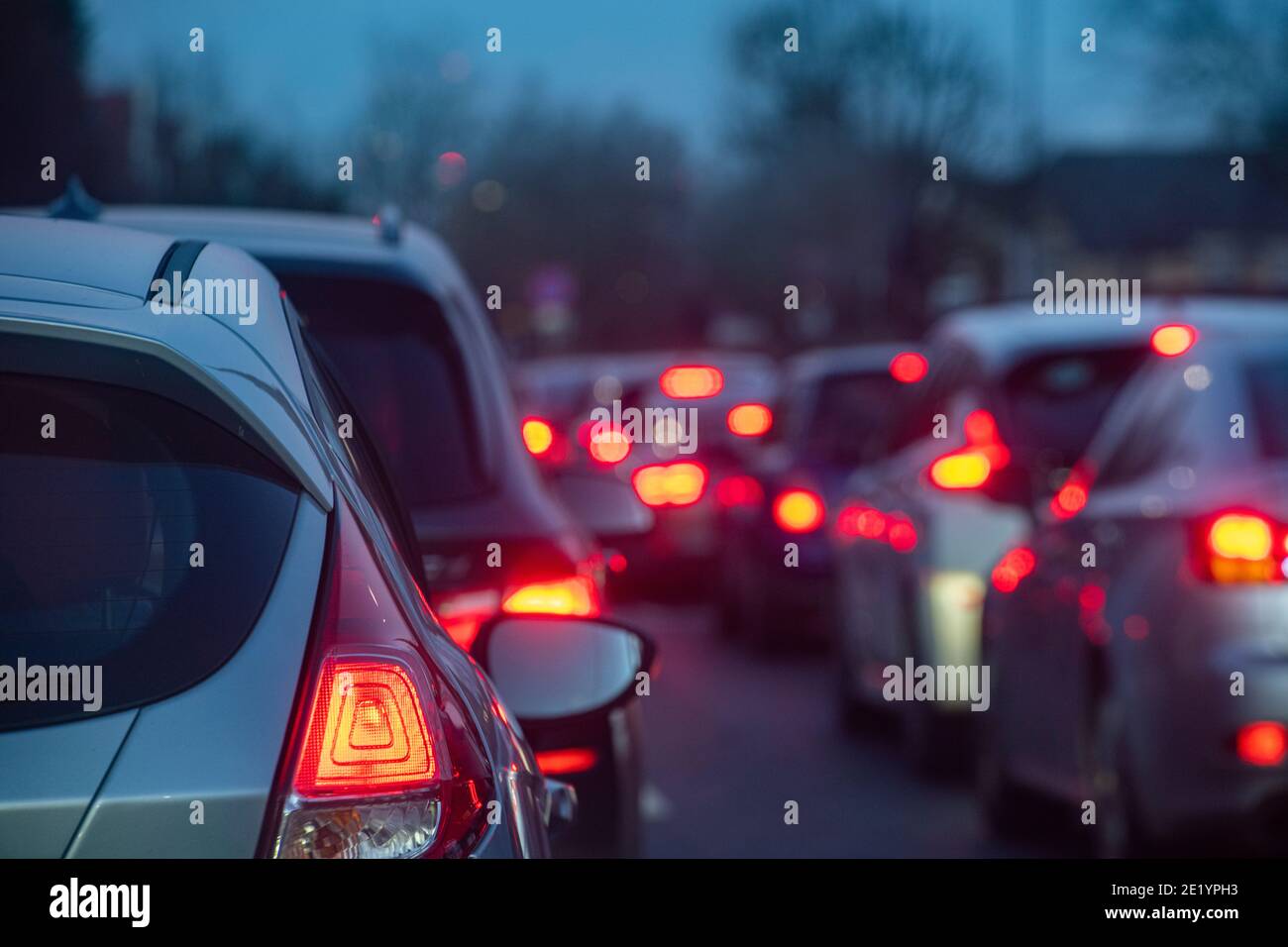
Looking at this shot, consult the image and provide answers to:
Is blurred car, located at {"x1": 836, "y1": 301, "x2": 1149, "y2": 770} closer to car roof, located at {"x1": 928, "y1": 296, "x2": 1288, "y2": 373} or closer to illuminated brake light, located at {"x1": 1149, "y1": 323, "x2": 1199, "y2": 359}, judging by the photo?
car roof, located at {"x1": 928, "y1": 296, "x2": 1288, "y2": 373}

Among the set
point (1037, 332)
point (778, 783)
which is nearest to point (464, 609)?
point (778, 783)

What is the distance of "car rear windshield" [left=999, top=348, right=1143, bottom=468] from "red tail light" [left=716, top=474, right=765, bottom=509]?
16.1 feet

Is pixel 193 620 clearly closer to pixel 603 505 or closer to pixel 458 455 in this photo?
pixel 458 455

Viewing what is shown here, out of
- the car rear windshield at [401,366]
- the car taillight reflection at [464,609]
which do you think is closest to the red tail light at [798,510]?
the car rear windshield at [401,366]

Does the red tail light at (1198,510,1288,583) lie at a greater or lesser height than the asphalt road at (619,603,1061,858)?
greater

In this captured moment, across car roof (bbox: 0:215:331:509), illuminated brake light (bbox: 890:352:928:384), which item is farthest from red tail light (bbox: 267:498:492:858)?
illuminated brake light (bbox: 890:352:928:384)

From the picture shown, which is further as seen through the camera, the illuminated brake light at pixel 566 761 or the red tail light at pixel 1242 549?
the red tail light at pixel 1242 549

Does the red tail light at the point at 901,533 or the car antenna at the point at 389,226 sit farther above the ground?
the car antenna at the point at 389,226

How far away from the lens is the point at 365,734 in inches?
99.2

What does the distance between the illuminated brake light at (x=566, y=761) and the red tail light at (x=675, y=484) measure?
12.8 meters

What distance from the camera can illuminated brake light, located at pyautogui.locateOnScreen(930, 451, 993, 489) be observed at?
947 centimetres

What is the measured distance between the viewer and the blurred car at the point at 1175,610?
6.12 m

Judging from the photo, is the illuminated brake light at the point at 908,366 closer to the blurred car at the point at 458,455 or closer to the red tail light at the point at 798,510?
the red tail light at the point at 798,510

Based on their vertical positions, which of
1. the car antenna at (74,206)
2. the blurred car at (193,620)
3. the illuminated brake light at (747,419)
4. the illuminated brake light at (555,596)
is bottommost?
the illuminated brake light at (747,419)
